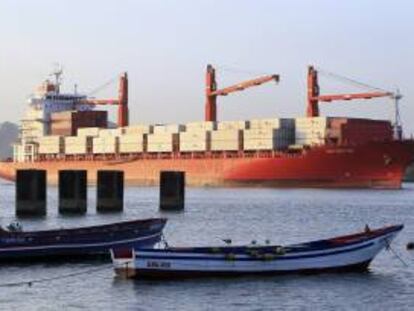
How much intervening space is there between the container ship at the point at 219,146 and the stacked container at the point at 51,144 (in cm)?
14

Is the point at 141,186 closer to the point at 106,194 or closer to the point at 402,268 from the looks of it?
the point at 106,194

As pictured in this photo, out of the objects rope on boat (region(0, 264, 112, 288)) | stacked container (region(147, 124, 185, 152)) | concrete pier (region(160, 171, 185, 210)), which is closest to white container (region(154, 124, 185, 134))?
stacked container (region(147, 124, 185, 152))

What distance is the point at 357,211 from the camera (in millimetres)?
71875

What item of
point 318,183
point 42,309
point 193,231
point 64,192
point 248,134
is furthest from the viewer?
point 248,134

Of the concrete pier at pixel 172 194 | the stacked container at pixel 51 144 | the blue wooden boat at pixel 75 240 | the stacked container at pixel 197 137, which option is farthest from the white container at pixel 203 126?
the blue wooden boat at pixel 75 240

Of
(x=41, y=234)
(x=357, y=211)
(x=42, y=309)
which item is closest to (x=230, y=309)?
(x=42, y=309)

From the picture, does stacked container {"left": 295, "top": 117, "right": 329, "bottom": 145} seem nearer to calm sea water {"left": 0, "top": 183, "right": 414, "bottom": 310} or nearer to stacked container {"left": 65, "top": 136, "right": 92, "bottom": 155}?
stacked container {"left": 65, "top": 136, "right": 92, "bottom": 155}

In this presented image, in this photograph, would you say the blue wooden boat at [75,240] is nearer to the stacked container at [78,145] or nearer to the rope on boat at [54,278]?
the rope on boat at [54,278]

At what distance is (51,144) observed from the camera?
135125 millimetres

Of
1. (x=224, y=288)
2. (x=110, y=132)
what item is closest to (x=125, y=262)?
(x=224, y=288)

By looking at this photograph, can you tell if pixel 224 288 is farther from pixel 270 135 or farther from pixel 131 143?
pixel 131 143

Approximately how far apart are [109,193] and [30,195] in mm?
6570

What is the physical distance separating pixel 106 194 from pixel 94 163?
64140 millimetres

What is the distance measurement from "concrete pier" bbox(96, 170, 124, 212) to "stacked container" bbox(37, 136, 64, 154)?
69.0 m
